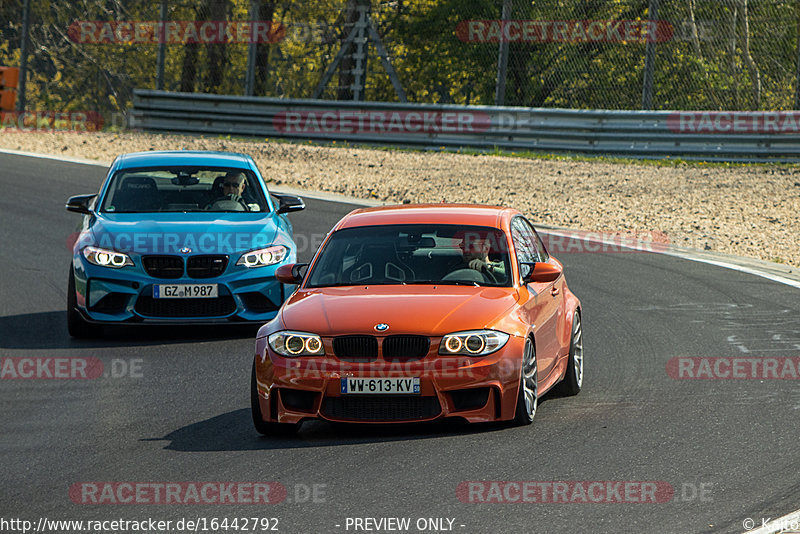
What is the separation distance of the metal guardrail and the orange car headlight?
1611cm

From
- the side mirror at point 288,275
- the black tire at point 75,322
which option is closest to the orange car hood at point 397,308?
the side mirror at point 288,275

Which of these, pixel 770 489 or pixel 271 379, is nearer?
pixel 770 489

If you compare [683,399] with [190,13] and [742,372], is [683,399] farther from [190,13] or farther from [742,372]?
[190,13]

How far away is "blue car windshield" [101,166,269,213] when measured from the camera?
1214 centimetres

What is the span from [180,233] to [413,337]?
4.42 metres

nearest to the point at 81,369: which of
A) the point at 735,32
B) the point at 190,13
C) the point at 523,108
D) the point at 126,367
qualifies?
the point at 126,367

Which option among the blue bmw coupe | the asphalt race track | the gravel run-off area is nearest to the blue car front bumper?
the blue bmw coupe

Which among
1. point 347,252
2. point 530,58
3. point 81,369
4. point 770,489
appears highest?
point 530,58

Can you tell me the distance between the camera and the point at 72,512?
6.07 m

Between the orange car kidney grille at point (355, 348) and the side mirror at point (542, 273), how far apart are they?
1427 mm

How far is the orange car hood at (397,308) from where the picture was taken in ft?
24.5

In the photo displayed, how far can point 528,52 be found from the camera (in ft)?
81.9

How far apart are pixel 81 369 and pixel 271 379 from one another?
3022 mm

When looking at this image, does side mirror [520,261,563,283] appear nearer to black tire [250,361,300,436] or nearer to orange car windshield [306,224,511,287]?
orange car windshield [306,224,511,287]
